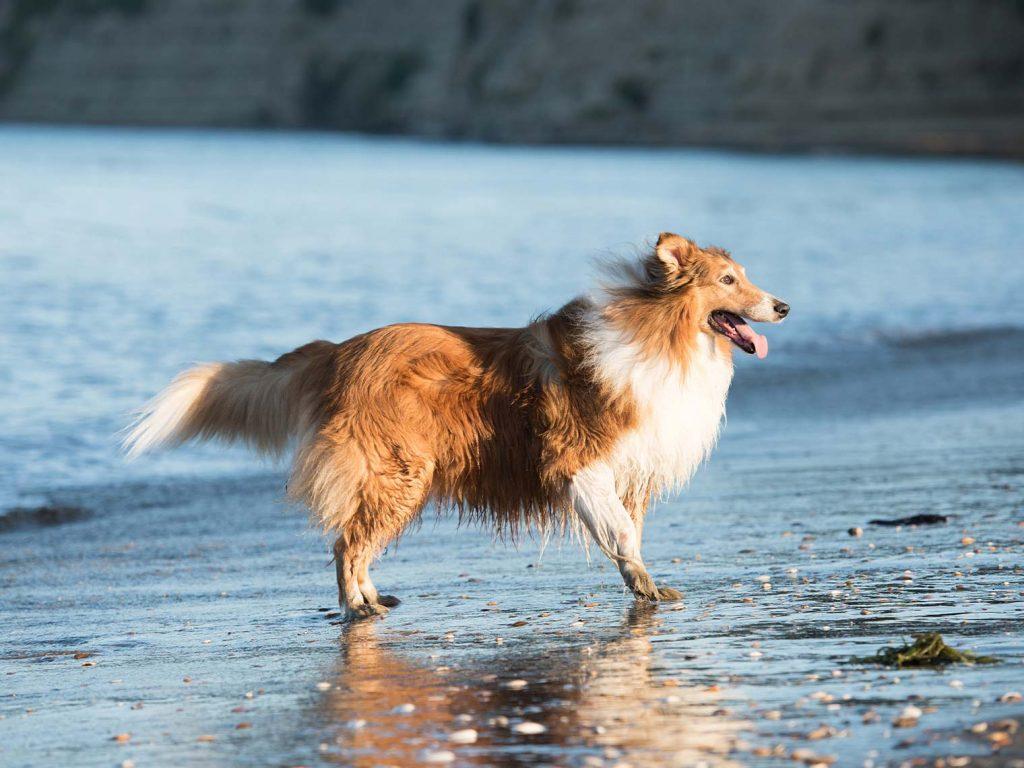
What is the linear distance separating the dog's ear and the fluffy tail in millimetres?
1611

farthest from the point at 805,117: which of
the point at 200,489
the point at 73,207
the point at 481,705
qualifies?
the point at 481,705

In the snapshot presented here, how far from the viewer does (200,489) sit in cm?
1116

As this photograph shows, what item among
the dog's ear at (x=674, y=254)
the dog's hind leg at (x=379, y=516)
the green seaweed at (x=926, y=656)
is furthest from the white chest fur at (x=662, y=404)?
the green seaweed at (x=926, y=656)

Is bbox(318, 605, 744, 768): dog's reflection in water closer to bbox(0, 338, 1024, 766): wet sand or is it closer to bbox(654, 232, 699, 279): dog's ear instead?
bbox(0, 338, 1024, 766): wet sand

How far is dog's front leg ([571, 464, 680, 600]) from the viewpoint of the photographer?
719cm

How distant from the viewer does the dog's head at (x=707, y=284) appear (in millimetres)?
7301

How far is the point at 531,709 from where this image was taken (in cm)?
548

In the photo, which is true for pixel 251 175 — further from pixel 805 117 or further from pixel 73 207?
pixel 805 117

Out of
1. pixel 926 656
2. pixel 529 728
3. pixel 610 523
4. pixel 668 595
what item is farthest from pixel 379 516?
pixel 926 656

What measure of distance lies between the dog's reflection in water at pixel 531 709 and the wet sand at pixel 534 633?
1 cm

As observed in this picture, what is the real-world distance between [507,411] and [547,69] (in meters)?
77.5

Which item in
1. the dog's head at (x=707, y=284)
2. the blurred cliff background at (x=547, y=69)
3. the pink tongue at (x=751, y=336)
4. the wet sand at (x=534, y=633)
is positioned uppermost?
the blurred cliff background at (x=547, y=69)

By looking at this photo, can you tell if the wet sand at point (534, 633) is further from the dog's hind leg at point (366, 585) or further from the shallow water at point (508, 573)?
the dog's hind leg at point (366, 585)

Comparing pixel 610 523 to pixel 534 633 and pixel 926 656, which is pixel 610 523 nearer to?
pixel 534 633
